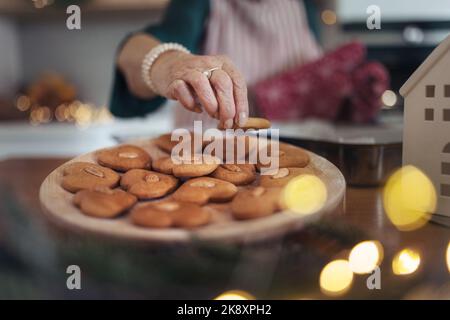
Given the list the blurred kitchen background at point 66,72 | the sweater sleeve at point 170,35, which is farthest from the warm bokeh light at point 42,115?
the sweater sleeve at point 170,35

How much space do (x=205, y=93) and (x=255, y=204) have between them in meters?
0.11

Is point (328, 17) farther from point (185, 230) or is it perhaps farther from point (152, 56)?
point (185, 230)

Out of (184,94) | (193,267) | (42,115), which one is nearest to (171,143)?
(184,94)

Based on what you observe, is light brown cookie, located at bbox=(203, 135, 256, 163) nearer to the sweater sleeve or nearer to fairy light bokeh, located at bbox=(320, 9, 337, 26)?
the sweater sleeve

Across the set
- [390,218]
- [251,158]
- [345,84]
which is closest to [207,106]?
[251,158]

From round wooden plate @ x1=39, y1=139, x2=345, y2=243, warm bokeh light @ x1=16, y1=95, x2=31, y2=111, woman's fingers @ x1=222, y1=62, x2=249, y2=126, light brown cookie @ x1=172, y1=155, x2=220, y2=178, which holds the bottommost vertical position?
round wooden plate @ x1=39, y1=139, x2=345, y2=243

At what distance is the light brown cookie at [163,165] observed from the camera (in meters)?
0.31

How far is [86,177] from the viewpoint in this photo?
29cm

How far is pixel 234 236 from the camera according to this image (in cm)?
23

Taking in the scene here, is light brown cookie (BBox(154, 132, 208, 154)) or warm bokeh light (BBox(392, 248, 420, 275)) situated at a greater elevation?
light brown cookie (BBox(154, 132, 208, 154))

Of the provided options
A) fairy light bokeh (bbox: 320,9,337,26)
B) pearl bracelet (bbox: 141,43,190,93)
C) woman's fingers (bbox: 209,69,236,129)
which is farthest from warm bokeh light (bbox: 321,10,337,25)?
woman's fingers (bbox: 209,69,236,129)

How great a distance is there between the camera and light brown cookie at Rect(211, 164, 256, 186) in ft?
0.97

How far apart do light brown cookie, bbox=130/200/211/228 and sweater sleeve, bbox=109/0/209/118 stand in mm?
337

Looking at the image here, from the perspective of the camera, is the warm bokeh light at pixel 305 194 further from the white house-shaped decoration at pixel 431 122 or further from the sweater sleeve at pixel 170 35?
the sweater sleeve at pixel 170 35
